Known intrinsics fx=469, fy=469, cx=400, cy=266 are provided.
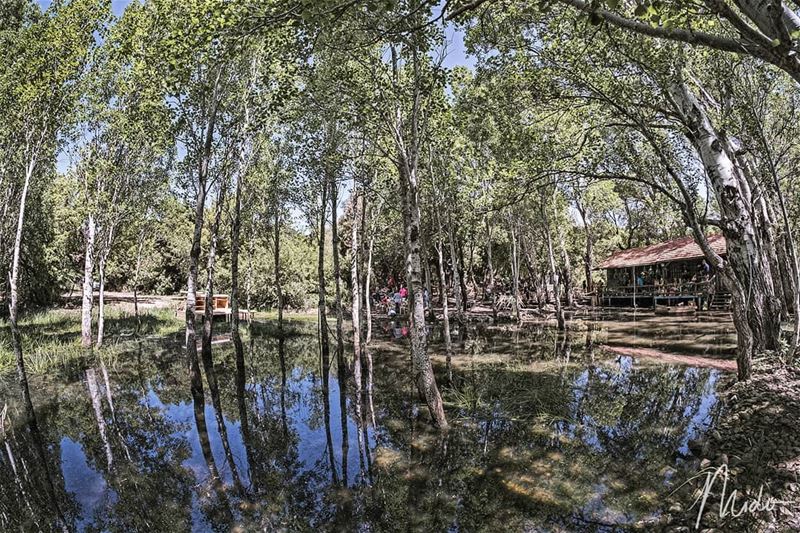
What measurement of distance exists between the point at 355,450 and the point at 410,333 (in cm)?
257

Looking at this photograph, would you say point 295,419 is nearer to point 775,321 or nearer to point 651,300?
point 775,321

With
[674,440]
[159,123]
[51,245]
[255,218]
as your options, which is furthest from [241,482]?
[51,245]

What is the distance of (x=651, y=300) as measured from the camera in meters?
37.8

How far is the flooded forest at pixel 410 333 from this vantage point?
617 centimetres

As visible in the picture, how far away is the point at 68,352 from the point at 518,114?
1883cm

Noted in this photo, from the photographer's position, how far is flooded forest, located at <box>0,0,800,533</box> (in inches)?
243

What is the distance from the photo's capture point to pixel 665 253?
34.8 meters

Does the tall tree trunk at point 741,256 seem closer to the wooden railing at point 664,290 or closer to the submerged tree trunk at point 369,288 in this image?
the submerged tree trunk at point 369,288

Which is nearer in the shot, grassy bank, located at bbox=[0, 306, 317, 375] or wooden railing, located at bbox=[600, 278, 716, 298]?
grassy bank, located at bbox=[0, 306, 317, 375]

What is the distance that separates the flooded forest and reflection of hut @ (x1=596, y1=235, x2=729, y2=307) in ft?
31.9
